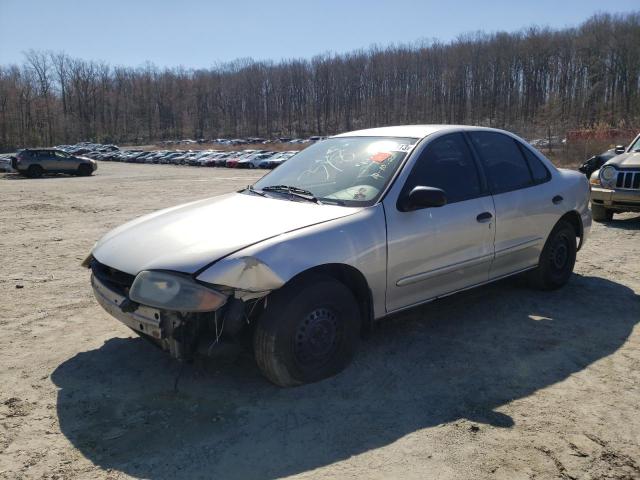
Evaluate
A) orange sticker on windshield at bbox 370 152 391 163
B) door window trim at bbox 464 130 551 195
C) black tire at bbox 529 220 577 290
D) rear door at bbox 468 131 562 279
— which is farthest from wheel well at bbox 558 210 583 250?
orange sticker on windshield at bbox 370 152 391 163

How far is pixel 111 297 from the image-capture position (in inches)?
137

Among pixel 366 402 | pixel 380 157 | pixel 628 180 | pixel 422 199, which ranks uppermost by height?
pixel 380 157

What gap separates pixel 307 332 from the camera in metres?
3.34

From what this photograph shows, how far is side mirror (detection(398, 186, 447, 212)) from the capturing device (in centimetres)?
371

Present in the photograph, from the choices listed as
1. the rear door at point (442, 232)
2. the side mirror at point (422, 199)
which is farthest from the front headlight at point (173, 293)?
the side mirror at point (422, 199)

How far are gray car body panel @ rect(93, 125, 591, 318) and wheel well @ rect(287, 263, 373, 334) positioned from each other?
4cm

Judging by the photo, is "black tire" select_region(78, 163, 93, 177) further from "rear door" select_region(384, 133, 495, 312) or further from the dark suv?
"rear door" select_region(384, 133, 495, 312)

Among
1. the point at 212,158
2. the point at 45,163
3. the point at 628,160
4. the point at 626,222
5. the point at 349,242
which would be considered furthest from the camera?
the point at 212,158

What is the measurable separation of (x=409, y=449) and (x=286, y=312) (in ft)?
3.33

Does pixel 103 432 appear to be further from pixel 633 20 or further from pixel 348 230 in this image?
pixel 633 20

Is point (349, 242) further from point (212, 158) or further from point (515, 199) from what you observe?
point (212, 158)

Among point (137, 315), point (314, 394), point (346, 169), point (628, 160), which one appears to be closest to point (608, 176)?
point (628, 160)

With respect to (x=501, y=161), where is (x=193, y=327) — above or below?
below

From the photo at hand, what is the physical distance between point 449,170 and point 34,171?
29.8 m
